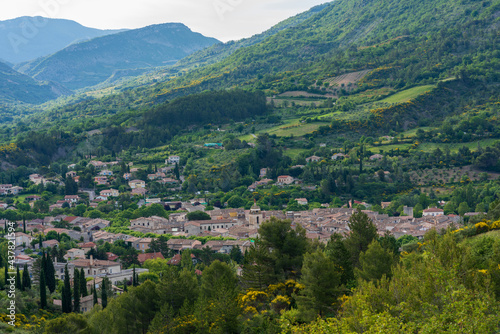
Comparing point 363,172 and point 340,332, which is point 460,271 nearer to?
point 340,332

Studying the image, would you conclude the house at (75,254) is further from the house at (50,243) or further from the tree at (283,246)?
the tree at (283,246)

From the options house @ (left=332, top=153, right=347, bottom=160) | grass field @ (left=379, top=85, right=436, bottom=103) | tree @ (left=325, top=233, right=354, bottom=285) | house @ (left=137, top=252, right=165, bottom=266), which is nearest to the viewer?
tree @ (left=325, top=233, right=354, bottom=285)

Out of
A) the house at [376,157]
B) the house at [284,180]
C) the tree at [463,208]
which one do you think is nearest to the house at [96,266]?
the tree at [463,208]

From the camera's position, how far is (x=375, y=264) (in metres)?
30.0

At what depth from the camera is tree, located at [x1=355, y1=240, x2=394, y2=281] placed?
29.6m

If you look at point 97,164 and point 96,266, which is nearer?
point 96,266

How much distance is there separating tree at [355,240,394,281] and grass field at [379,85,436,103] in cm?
10657

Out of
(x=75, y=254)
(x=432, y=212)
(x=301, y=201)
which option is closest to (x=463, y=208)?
(x=432, y=212)

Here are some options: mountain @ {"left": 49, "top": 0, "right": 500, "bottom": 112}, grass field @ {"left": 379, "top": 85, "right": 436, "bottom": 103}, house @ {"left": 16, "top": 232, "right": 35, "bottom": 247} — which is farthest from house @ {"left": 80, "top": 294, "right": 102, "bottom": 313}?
mountain @ {"left": 49, "top": 0, "right": 500, "bottom": 112}

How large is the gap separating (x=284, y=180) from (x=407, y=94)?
50453mm

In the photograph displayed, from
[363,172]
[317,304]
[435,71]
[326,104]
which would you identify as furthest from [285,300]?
[435,71]

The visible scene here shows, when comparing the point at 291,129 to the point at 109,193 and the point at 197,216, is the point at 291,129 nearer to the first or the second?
the point at 109,193

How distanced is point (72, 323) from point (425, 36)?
531ft

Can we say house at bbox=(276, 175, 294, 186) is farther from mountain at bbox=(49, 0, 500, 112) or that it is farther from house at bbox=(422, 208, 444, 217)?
mountain at bbox=(49, 0, 500, 112)
